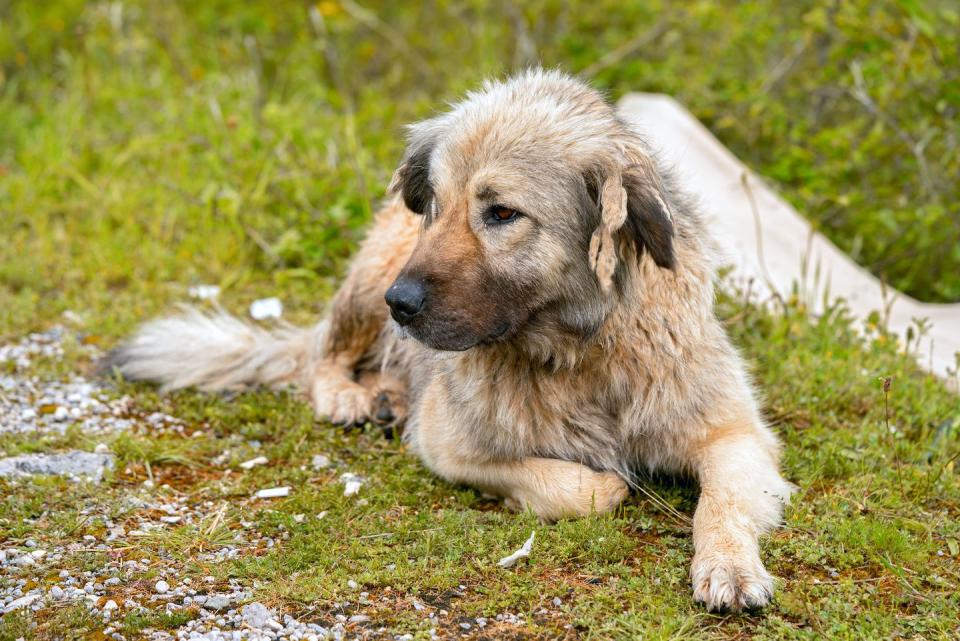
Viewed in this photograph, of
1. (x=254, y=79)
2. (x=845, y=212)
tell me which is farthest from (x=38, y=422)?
(x=845, y=212)

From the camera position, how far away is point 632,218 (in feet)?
11.4

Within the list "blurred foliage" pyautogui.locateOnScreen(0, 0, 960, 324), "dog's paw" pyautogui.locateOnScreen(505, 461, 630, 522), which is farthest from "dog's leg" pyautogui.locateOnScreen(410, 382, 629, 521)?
"blurred foliage" pyautogui.locateOnScreen(0, 0, 960, 324)

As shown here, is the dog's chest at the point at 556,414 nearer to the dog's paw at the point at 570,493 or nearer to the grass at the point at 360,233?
the dog's paw at the point at 570,493

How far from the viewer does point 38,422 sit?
4.41m

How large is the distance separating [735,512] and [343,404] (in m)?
1.99

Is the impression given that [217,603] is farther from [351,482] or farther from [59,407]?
[59,407]

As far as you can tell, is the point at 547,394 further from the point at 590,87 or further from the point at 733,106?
the point at 733,106

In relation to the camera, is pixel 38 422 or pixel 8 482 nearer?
pixel 8 482

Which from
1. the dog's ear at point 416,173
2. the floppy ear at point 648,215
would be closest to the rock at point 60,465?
the dog's ear at point 416,173

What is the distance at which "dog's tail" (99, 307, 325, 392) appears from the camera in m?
Result: 4.89

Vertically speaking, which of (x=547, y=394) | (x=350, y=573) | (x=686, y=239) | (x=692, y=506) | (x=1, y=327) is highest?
(x=686, y=239)

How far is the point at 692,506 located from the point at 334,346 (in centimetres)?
218

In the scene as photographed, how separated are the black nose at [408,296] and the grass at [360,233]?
30.5 inches

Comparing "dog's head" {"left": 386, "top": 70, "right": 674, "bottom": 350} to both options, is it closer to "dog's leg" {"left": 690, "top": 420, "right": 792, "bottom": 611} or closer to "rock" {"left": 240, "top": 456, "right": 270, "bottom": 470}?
"dog's leg" {"left": 690, "top": 420, "right": 792, "bottom": 611}
